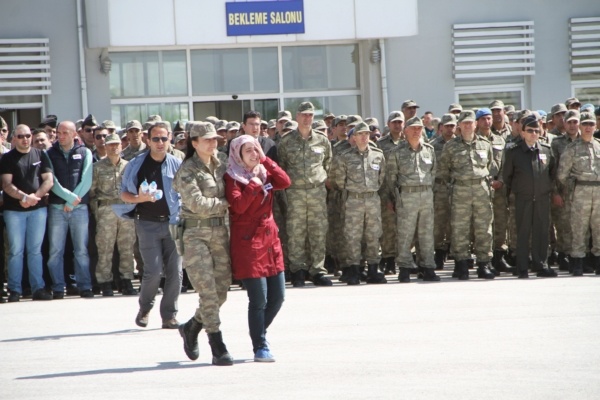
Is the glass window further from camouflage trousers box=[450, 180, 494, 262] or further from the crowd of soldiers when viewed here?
camouflage trousers box=[450, 180, 494, 262]

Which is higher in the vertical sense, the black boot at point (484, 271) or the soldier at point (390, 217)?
the soldier at point (390, 217)

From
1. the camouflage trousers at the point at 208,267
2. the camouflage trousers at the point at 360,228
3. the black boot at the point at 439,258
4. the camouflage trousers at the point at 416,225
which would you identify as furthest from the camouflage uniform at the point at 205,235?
the black boot at the point at 439,258

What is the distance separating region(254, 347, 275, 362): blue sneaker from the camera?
8.92m

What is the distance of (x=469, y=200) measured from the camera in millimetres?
14820

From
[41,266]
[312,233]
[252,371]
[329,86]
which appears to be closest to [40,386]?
[252,371]

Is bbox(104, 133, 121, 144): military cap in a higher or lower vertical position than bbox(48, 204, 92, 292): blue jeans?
higher

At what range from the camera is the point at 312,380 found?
812 cm

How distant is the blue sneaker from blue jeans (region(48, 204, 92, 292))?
5.62m

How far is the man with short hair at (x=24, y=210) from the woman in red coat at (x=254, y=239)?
17.5ft

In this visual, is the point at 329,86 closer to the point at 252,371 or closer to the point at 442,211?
the point at 442,211

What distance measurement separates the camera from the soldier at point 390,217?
15.4 m

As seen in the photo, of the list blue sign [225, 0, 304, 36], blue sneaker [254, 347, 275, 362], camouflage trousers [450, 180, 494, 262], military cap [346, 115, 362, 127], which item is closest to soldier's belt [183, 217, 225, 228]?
blue sneaker [254, 347, 275, 362]

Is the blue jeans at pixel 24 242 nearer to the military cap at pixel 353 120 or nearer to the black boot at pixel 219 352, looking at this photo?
the military cap at pixel 353 120

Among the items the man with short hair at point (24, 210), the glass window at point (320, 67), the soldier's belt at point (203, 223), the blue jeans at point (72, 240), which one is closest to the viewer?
the soldier's belt at point (203, 223)
